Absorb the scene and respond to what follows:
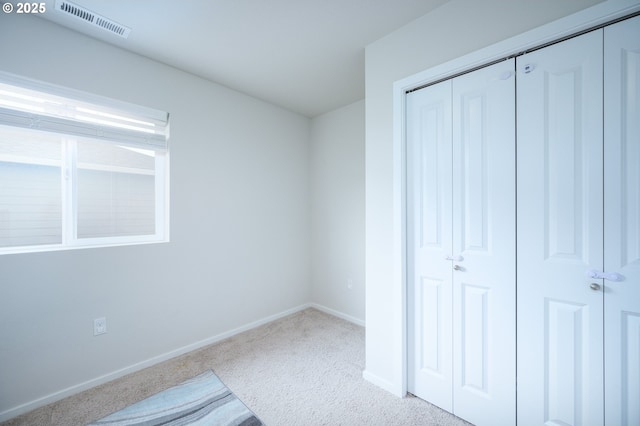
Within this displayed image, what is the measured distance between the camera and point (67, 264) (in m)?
1.88

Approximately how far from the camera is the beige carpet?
1.67 meters

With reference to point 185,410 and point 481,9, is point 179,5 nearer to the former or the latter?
point 481,9

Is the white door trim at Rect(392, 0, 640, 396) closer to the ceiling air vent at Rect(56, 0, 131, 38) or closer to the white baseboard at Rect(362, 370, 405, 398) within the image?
the white baseboard at Rect(362, 370, 405, 398)

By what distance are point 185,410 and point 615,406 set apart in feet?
7.66

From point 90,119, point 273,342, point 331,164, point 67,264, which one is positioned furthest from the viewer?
point 331,164

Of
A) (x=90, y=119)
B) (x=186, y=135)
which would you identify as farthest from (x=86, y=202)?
(x=186, y=135)

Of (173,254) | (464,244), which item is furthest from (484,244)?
(173,254)

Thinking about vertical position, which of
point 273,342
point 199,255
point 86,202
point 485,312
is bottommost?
point 273,342

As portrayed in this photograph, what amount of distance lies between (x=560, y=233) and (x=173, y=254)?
2.79m

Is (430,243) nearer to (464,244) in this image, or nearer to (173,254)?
(464,244)

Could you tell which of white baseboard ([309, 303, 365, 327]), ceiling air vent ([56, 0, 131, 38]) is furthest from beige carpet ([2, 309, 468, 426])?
ceiling air vent ([56, 0, 131, 38])

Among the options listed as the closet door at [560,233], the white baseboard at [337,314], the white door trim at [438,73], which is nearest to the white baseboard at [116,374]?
the white baseboard at [337,314]

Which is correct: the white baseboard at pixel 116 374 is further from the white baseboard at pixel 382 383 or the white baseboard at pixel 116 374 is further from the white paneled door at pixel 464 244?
the white paneled door at pixel 464 244

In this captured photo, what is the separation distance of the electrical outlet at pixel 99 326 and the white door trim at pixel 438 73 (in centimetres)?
221
